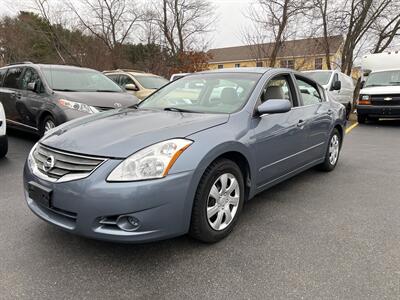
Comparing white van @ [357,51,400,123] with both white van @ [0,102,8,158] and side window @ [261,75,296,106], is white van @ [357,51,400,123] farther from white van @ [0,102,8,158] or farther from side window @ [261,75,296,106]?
white van @ [0,102,8,158]

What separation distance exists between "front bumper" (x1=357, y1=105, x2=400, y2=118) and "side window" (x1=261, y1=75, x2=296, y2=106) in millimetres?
8058

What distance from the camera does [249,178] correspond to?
128 inches

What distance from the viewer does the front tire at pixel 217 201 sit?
8.81 feet

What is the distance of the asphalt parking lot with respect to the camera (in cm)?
230

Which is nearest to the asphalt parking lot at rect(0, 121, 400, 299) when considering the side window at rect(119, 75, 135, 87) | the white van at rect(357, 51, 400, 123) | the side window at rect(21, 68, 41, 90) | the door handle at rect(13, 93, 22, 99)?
the side window at rect(21, 68, 41, 90)

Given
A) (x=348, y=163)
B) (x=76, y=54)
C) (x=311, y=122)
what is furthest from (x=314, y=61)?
(x=311, y=122)

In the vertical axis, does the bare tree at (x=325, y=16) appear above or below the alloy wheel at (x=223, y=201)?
above

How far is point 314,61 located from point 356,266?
21.9 metres

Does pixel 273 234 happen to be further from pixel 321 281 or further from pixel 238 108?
pixel 238 108

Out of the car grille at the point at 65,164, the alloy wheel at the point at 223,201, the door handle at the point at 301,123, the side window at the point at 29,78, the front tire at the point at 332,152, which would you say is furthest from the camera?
the side window at the point at 29,78

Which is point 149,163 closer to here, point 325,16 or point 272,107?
point 272,107

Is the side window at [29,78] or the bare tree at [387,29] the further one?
the bare tree at [387,29]

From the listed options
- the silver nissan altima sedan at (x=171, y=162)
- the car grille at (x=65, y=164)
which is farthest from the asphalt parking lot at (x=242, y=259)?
the car grille at (x=65, y=164)

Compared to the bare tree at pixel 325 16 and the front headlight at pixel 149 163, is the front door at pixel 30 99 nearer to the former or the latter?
the front headlight at pixel 149 163
